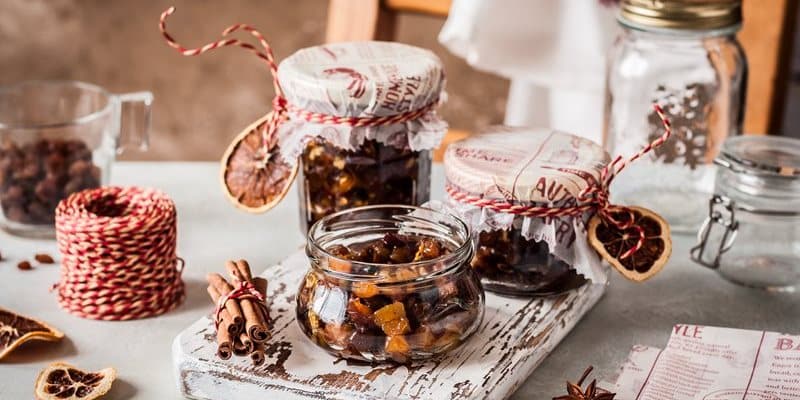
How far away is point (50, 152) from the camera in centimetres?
119

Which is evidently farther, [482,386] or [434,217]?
[434,217]

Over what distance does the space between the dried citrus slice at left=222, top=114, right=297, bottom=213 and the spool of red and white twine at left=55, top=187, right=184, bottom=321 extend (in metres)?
0.11

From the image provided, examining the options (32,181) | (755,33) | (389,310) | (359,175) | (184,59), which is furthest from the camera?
(184,59)

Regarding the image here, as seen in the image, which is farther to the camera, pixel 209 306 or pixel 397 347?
pixel 209 306

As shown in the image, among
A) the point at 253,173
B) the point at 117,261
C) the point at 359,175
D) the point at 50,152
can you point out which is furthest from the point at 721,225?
the point at 50,152

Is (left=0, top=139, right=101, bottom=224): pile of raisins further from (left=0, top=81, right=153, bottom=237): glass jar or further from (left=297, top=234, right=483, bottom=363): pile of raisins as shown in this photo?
(left=297, top=234, right=483, bottom=363): pile of raisins

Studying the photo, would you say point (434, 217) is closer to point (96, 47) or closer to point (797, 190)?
point (797, 190)

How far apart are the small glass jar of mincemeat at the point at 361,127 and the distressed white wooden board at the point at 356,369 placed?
17 cm

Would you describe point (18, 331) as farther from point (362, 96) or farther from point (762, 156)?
point (762, 156)

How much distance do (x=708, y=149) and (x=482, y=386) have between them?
540mm

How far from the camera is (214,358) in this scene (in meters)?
0.88

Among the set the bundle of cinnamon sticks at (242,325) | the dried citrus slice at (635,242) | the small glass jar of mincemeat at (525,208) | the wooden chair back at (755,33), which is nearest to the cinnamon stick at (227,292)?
the bundle of cinnamon sticks at (242,325)

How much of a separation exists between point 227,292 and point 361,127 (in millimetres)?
201

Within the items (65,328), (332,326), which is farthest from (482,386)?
(65,328)
